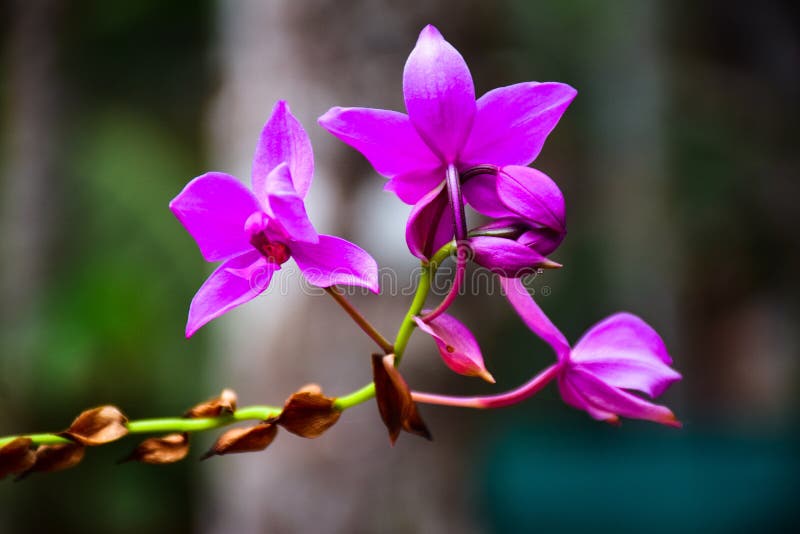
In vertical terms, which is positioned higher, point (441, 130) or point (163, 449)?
point (441, 130)

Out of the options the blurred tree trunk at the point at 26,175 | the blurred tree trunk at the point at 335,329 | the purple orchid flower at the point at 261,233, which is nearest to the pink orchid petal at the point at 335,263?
the purple orchid flower at the point at 261,233

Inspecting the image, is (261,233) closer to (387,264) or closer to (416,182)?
(416,182)

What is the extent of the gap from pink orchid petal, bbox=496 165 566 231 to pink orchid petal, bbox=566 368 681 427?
0.09 meters

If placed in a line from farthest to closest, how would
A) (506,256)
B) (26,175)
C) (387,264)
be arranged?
(26,175), (387,264), (506,256)

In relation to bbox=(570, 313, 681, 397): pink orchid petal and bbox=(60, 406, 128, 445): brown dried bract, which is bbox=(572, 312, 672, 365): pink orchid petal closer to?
bbox=(570, 313, 681, 397): pink orchid petal

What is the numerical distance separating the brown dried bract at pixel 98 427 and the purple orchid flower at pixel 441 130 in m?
0.14

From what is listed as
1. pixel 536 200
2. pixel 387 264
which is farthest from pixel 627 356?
pixel 387 264

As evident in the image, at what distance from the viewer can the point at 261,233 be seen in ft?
0.98

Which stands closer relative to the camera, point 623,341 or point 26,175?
point 623,341

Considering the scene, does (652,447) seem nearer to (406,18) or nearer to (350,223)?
(350,223)

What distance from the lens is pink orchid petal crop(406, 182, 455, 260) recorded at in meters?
0.29

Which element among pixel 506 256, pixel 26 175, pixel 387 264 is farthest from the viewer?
pixel 26 175

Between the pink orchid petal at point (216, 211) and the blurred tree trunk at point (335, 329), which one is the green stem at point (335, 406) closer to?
the pink orchid petal at point (216, 211)

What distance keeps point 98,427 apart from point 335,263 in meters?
0.12
